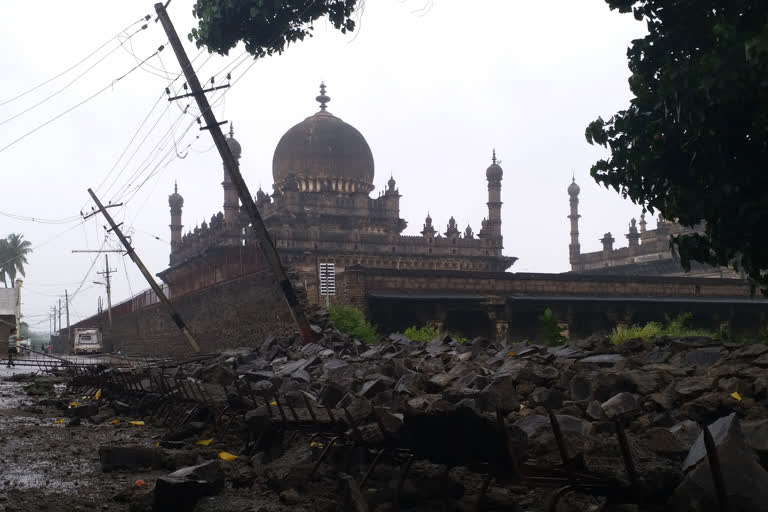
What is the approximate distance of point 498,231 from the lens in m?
44.5

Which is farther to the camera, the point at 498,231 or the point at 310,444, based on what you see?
the point at 498,231

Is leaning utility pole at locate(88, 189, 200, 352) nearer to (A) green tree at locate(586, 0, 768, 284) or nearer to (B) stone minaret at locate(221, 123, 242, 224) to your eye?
(B) stone minaret at locate(221, 123, 242, 224)

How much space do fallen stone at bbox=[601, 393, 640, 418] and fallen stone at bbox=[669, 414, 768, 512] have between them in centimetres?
246

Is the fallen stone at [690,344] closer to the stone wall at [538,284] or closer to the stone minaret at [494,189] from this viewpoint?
the stone wall at [538,284]

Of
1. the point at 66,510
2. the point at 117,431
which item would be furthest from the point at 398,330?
→ the point at 66,510

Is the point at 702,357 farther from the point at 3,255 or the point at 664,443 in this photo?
the point at 3,255

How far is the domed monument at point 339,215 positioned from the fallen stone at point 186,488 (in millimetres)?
31290

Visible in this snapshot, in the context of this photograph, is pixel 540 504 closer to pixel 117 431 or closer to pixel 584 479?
pixel 584 479

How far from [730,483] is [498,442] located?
145 centimetres

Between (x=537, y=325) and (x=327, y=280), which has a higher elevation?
(x=327, y=280)

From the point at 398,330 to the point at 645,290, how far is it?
997 cm

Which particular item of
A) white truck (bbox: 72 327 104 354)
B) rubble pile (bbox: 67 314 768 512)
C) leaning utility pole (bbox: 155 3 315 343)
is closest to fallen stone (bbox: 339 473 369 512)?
rubble pile (bbox: 67 314 768 512)

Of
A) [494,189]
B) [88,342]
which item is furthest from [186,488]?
[88,342]

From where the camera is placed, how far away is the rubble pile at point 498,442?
14.3 ft
